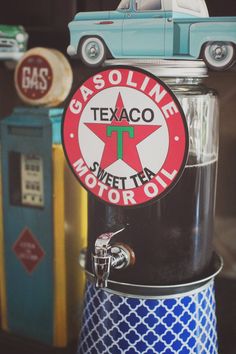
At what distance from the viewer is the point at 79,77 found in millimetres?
2164

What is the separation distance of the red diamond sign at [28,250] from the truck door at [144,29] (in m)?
0.93

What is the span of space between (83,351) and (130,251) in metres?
0.40

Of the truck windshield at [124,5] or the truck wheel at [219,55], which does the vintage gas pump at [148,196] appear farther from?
the truck windshield at [124,5]

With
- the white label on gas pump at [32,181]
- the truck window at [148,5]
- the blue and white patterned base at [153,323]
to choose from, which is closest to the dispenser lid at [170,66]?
the truck window at [148,5]

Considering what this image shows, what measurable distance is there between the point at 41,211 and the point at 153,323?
A: 0.74 metres

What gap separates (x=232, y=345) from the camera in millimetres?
1890

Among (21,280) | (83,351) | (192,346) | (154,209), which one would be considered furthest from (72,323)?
(154,209)

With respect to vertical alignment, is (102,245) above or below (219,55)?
below

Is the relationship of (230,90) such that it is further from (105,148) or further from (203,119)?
(105,148)

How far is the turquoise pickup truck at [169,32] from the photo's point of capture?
1.37 m

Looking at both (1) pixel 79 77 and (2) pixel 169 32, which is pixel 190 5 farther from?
(1) pixel 79 77

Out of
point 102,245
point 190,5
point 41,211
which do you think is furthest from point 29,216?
point 190,5

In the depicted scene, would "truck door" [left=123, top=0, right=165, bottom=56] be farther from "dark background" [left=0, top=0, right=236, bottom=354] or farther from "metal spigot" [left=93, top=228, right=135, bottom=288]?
"metal spigot" [left=93, top=228, right=135, bottom=288]

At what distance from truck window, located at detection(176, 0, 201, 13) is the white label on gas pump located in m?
0.87
